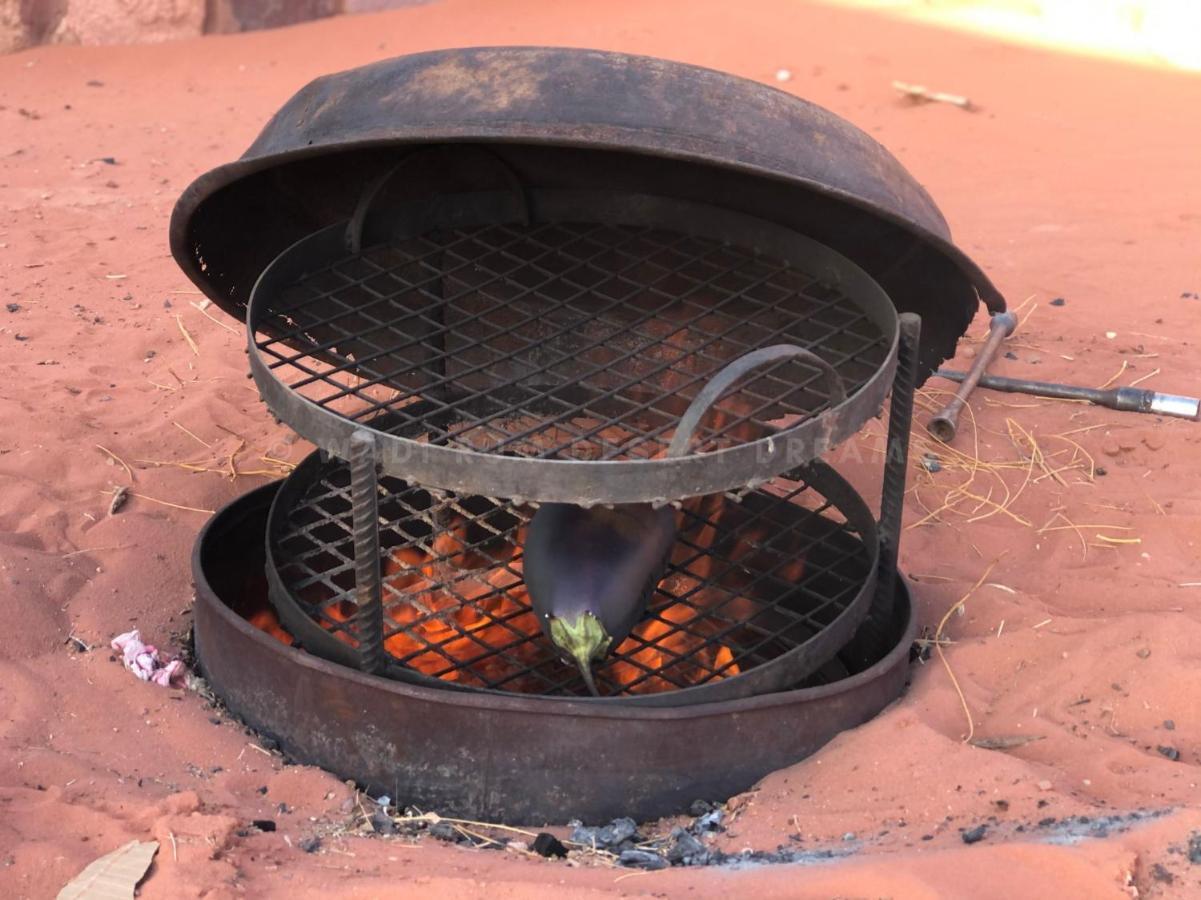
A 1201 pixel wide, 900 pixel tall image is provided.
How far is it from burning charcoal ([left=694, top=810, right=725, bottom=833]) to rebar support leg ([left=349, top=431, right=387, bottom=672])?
0.60 m

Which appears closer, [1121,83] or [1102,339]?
[1102,339]

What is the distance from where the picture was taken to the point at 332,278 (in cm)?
279

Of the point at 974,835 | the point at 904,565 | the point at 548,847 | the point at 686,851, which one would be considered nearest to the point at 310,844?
the point at 548,847

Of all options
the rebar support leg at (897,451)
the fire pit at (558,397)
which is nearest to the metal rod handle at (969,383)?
the fire pit at (558,397)

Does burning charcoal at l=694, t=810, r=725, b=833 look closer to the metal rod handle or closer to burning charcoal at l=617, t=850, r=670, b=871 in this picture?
burning charcoal at l=617, t=850, r=670, b=871

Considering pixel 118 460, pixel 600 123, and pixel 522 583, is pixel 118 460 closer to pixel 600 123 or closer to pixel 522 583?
pixel 522 583

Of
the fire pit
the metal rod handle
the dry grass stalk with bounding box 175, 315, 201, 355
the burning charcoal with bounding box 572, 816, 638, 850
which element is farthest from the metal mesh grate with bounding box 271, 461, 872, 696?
the dry grass stalk with bounding box 175, 315, 201, 355

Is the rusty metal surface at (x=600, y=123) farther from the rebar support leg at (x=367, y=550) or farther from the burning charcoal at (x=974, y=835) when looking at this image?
the burning charcoal at (x=974, y=835)

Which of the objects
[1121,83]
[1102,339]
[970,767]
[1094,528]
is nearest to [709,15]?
[1121,83]

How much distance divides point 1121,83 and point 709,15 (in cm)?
281

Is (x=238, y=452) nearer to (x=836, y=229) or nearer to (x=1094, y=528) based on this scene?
(x=836, y=229)

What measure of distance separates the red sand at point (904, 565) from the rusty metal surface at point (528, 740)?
69 millimetres

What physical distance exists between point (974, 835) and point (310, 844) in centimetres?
106

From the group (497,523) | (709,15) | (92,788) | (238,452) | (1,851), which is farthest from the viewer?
Result: (709,15)
